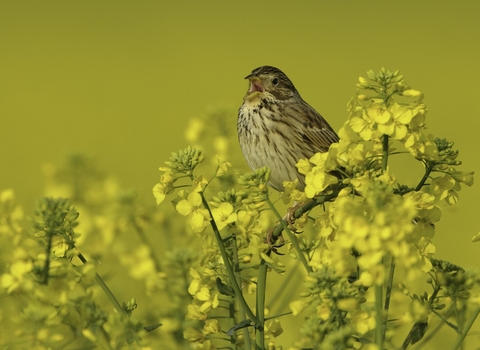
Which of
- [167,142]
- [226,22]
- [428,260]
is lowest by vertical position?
[428,260]

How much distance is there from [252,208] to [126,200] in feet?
3.99

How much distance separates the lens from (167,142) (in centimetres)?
1305

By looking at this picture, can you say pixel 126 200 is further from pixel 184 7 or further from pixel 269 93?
pixel 184 7

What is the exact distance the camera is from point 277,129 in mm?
5098

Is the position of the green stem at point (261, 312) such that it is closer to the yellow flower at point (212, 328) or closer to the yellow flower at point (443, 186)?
the yellow flower at point (212, 328)

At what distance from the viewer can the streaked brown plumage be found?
498 cm

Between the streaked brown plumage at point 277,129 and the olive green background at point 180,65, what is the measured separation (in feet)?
7.52

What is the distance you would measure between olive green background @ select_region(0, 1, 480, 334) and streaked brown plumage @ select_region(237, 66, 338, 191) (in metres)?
2.29

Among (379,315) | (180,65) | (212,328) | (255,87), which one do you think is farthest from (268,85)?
(180,65)

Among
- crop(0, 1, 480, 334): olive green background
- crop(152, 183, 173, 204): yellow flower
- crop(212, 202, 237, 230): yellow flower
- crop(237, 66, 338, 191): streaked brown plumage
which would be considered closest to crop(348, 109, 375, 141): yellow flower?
crop(212, 202, 237, 230): yellow flower

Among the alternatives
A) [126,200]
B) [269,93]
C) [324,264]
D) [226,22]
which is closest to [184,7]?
[226,22]

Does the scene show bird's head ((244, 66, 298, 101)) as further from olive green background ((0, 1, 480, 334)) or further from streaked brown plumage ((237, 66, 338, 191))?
olive green background ((0, 1, 480, 334))

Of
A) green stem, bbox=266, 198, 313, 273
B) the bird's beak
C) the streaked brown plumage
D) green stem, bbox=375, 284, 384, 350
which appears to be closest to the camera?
green stem, bbox=375, 284, 384, 350

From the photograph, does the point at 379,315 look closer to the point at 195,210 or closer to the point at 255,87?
the point at 195,210
